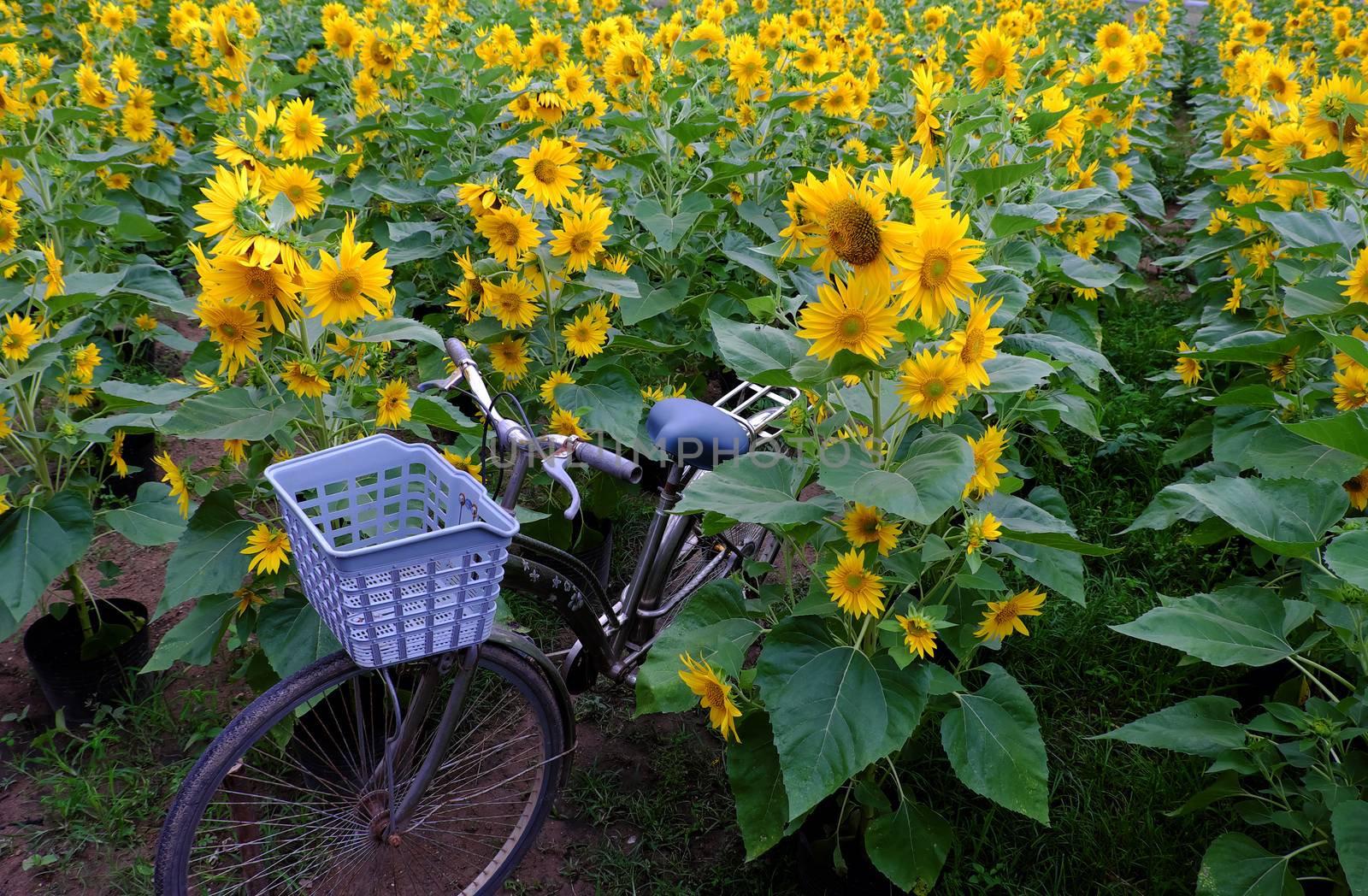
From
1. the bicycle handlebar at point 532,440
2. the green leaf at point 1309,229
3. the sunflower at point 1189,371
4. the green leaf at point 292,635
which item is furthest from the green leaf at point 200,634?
the sunflower at point 1189,371

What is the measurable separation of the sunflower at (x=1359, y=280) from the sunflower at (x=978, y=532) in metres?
1.28

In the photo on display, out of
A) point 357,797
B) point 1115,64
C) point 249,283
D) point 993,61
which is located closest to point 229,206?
point 249,283

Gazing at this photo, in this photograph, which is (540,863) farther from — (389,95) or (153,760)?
(389,95)

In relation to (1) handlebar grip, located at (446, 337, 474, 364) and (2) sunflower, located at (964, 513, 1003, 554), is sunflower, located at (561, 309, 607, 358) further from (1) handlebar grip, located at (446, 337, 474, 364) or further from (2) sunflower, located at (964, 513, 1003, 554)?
(2) sunflower, located at (964, 513, 1003, 554)

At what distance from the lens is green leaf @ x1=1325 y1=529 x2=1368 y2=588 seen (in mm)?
1582

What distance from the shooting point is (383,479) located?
1898 millimetres

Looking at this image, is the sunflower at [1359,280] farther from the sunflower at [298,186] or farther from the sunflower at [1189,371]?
the sunflower at [298,186]

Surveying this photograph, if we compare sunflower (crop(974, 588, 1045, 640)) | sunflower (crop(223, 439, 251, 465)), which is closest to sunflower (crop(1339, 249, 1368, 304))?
sunflower (crop(974, 588, 1045, 640))

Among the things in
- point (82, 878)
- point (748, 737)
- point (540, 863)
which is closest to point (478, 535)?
point (748, 737)

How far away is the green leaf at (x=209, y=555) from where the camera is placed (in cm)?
209

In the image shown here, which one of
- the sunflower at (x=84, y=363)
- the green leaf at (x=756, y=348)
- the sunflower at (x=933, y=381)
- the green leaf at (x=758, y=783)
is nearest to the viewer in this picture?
the sunflower at (x=933, y=381)

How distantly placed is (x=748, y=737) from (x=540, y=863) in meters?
0.78

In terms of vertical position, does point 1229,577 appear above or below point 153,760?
above

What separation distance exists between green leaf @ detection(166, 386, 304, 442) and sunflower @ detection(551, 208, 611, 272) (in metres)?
0.95
